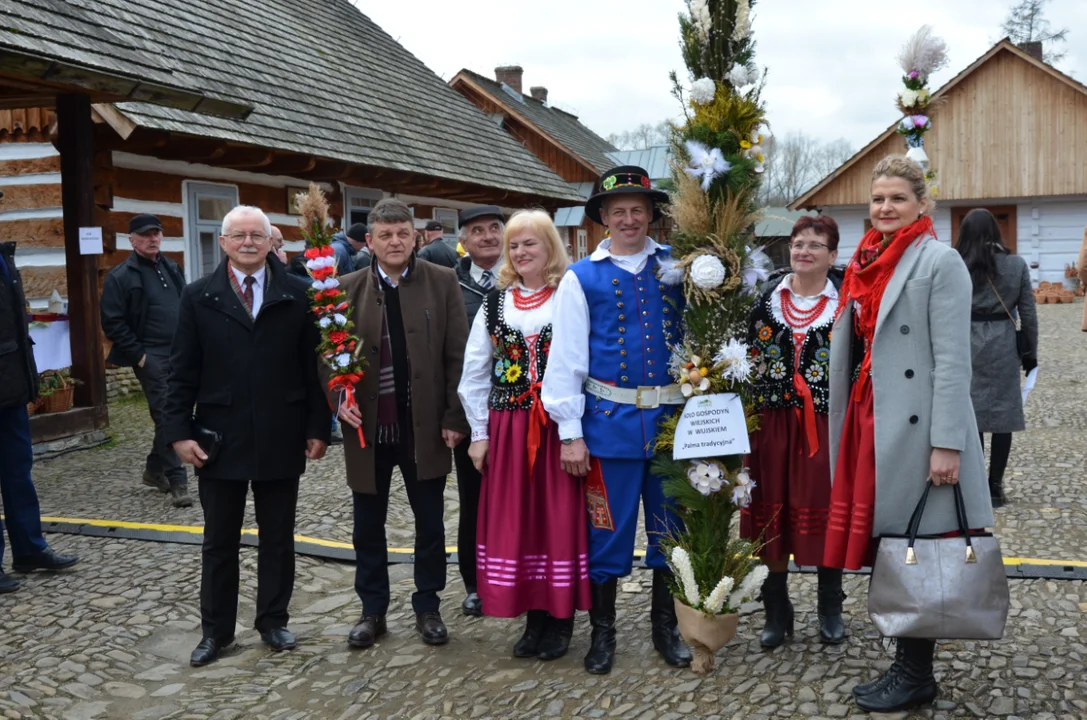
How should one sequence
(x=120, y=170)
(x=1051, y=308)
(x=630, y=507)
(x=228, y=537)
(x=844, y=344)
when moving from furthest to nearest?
(x=1051, y=308) < (x=120, y=170) < (x=228, y=537) < (x=630, y=507) < (x=844, y=344)

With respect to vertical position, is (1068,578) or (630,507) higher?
(630,507)

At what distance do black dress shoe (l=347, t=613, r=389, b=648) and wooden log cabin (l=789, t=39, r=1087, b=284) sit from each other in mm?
25998

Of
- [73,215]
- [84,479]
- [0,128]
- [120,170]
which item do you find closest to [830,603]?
[84,479]

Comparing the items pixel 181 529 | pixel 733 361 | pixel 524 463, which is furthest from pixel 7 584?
pixel 733 361

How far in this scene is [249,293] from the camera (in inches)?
172

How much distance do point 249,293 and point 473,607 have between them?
1.87 meters

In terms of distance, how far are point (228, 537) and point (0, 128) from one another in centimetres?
899

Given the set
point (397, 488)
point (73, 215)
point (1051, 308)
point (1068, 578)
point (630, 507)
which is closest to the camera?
point (630, 507)

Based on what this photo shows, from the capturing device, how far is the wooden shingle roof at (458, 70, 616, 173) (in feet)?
97.8

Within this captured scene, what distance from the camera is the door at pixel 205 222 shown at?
11.6 metres

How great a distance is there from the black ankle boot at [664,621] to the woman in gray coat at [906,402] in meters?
0.73

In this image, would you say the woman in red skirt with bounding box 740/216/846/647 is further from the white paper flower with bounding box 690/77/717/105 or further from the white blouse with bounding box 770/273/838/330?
the white paper flower with bounding box 690/77/717/105

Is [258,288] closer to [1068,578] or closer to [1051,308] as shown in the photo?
[1068,578]

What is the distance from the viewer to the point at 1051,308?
965 inches
